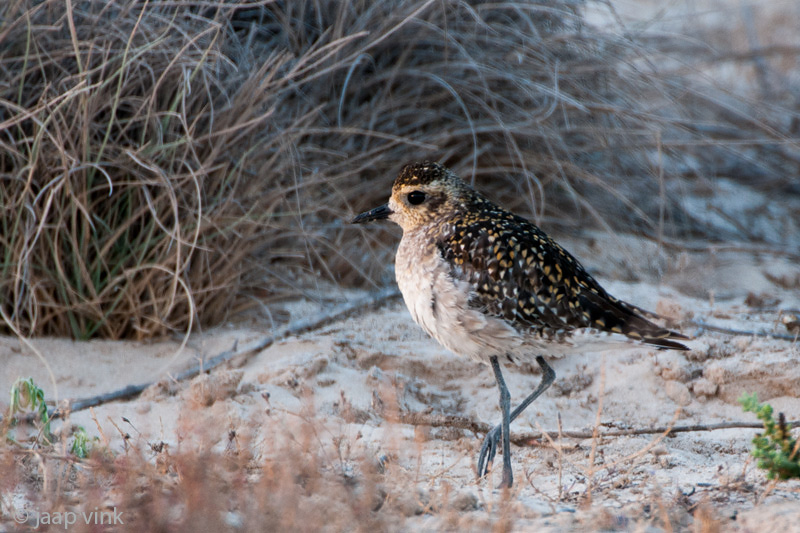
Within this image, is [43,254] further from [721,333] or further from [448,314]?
[721,333]

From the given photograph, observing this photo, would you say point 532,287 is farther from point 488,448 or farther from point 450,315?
point 488,448

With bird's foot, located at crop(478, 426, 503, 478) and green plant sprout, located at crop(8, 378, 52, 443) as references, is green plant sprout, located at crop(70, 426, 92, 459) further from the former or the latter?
bird's foot, located at crop(478, 426, 503, 478)

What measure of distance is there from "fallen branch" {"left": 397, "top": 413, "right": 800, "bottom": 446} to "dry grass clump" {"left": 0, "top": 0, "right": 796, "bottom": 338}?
120 cm

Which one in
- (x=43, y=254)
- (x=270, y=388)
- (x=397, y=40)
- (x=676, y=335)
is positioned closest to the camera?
(x=676, y=335)

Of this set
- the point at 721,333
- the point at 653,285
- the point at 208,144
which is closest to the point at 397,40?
the point at 208,144

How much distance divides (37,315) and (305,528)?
241cm

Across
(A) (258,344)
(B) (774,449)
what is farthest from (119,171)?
(B) (774,449)

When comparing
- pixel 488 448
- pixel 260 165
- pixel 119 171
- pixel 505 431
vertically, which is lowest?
pixel 488 448

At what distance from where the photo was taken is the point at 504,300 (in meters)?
3.35

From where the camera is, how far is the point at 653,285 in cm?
533

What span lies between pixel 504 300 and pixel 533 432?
0.73 m

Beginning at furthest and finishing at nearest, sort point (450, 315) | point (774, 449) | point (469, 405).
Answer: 1. point (469, 405)
2. point (450, 315)
3. point (774, 449)

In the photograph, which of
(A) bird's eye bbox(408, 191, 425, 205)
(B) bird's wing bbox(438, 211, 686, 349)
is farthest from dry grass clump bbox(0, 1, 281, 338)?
(B) bird's wing bbox(438, 211, 686, 349)

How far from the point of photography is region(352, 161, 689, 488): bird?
131 inches
